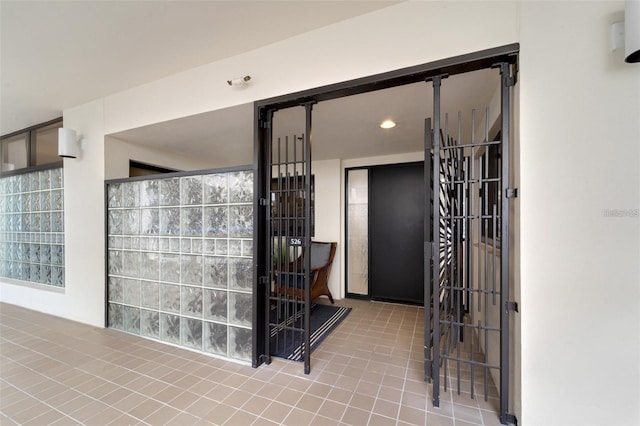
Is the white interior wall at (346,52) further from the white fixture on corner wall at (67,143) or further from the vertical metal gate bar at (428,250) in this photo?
the white fixture on corner wall at (67,143)

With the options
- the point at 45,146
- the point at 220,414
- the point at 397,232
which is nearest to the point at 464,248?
the point at 397,232

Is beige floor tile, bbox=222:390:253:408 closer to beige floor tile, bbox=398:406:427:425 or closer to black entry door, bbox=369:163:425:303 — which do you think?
beige floor tile, bbox=398:406:427:425

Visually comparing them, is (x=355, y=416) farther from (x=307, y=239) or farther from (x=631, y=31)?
(x=631, y=31)

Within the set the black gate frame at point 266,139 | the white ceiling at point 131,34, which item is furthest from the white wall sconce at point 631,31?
the white ceiling at point 131,34

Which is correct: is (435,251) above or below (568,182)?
below

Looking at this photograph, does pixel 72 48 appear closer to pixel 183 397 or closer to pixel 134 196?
pixel 134 196

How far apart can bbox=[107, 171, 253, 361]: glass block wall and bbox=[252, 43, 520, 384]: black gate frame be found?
89mm

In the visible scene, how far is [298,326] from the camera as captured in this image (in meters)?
2.96

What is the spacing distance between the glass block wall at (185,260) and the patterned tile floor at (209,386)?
0.70 feet

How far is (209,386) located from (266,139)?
1999mm

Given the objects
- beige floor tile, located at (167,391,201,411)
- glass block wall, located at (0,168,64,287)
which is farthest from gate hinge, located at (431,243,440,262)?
glass block wall, located at (0,168,64,287)

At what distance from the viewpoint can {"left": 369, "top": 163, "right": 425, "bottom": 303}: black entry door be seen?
377 centimetres

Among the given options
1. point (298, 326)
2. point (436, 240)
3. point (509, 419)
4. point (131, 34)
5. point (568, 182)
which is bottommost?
point (298, 326)

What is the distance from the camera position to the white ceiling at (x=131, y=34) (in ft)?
5.39
